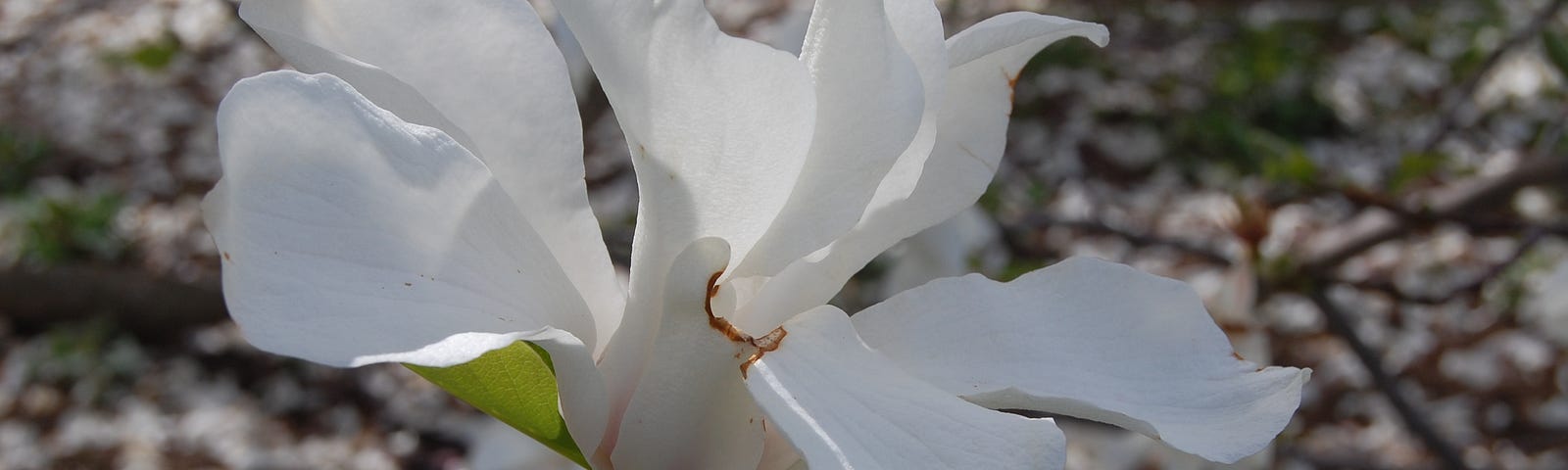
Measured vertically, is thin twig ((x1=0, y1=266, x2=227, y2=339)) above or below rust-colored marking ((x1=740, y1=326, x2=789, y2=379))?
below

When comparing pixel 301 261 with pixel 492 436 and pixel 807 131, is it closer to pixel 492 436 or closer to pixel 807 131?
pixel 807 131

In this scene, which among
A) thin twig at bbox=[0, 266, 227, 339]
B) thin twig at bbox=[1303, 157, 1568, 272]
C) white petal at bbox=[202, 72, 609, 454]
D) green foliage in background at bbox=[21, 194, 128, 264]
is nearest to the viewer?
white petal at bbox=[202, 72, 609, 454]

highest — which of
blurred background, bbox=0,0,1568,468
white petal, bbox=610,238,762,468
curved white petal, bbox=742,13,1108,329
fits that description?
curved white petal, bbox=742,13,1108,329

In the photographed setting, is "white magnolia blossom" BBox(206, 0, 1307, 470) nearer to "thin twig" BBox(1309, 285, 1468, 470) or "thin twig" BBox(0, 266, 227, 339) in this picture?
"thin twig" BBox(1309, 285, 1468, 470)

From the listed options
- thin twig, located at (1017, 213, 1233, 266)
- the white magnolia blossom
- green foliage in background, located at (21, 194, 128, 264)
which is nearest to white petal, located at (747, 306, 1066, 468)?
the white magnolia blossom

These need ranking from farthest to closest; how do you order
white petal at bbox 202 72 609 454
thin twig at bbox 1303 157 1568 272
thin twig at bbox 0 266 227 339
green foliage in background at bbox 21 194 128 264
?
green foliage in background at bbox 21 194 128 264 < thin twig at bbox 0 266 227 339 < thin twig at bbox 1303 157 1568 272 < white petal at bbox 202 72 609 454

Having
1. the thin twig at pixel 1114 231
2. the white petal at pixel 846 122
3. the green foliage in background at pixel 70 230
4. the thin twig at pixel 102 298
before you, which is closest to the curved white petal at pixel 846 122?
the white petal at pixel 846 122

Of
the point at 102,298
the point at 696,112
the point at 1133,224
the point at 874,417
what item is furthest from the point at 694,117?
the point at 1133,224

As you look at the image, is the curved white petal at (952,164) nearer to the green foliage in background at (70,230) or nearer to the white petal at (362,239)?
the white petal at (362,239)

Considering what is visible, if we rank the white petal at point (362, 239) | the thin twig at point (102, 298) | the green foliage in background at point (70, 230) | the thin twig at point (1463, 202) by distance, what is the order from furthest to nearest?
the green foliage in background at point (70, 230)
the thin twig at point (102, 298)
the thin twig at point (1463, 202)
the white petal at point (362, 239)
